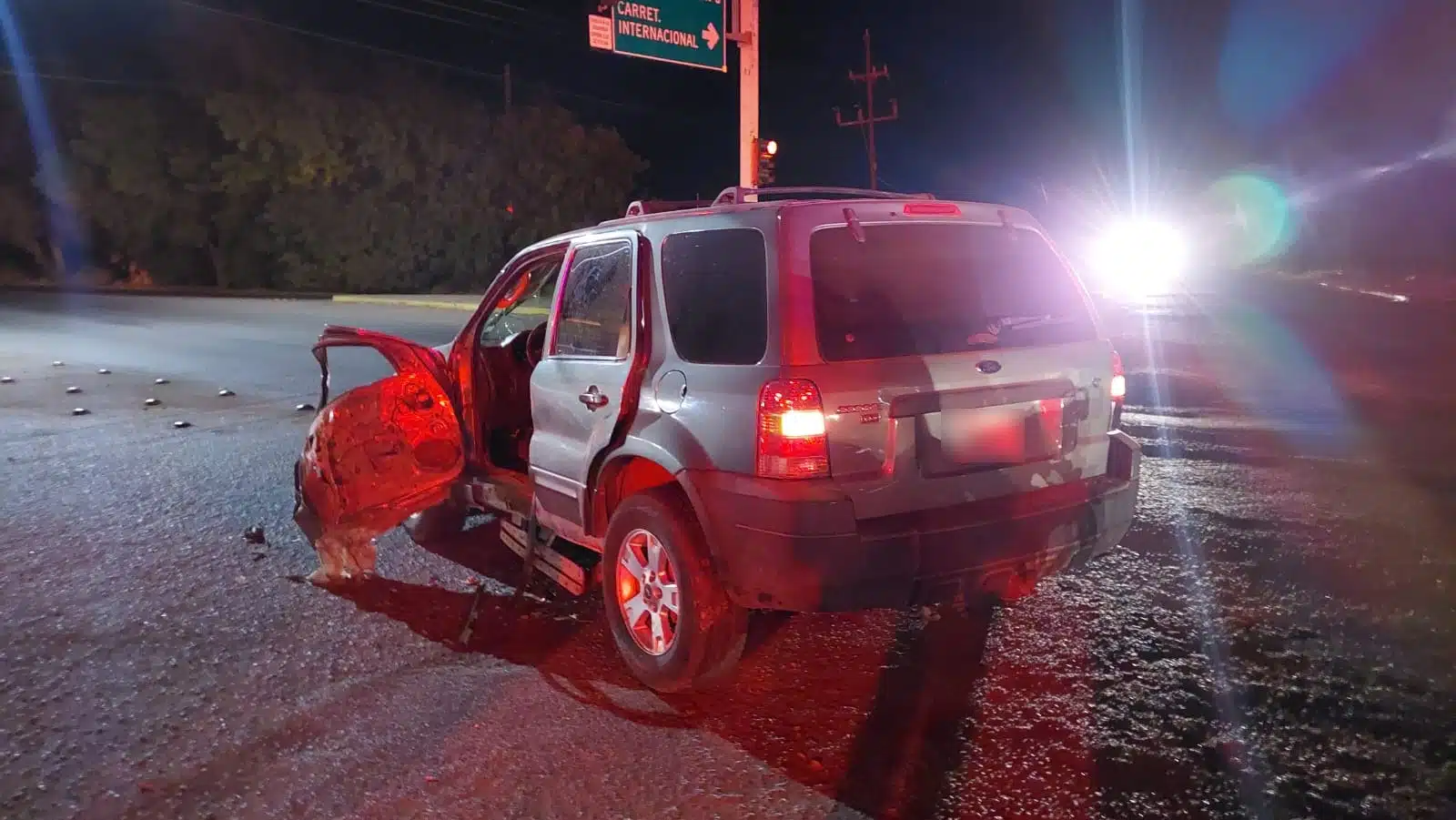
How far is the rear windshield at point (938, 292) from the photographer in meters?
3.66

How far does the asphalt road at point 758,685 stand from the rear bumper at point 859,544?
50cm

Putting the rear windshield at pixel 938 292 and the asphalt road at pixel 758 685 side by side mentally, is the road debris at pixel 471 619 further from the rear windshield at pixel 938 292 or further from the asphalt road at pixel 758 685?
the rear windshield at pixel 938 292

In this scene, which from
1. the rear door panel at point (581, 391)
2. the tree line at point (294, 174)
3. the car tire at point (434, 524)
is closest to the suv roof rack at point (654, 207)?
the rear door panel at point (581, 391)

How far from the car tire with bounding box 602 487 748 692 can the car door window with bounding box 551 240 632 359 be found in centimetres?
66

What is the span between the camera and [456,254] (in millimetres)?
41531

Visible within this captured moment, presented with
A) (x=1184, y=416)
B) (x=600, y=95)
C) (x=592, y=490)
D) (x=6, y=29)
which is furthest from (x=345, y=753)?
(x=6, y=29)

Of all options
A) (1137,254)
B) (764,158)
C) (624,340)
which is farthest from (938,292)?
(1137,254)

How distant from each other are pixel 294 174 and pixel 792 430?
40.0 m

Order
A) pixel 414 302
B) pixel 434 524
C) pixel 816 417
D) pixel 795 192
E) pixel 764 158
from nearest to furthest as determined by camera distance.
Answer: pixel 816 417 → pixel 795 192 → pixel 434 524 → pixel 764 158 → pixel 414 302

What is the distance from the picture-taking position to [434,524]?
6074mm

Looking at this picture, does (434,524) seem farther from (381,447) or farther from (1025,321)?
(1025,321)

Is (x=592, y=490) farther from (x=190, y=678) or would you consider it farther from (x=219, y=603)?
(x=219, y=603)

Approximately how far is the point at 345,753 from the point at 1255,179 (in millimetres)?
51247

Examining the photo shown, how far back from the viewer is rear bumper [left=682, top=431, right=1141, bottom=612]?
3.49 metres
